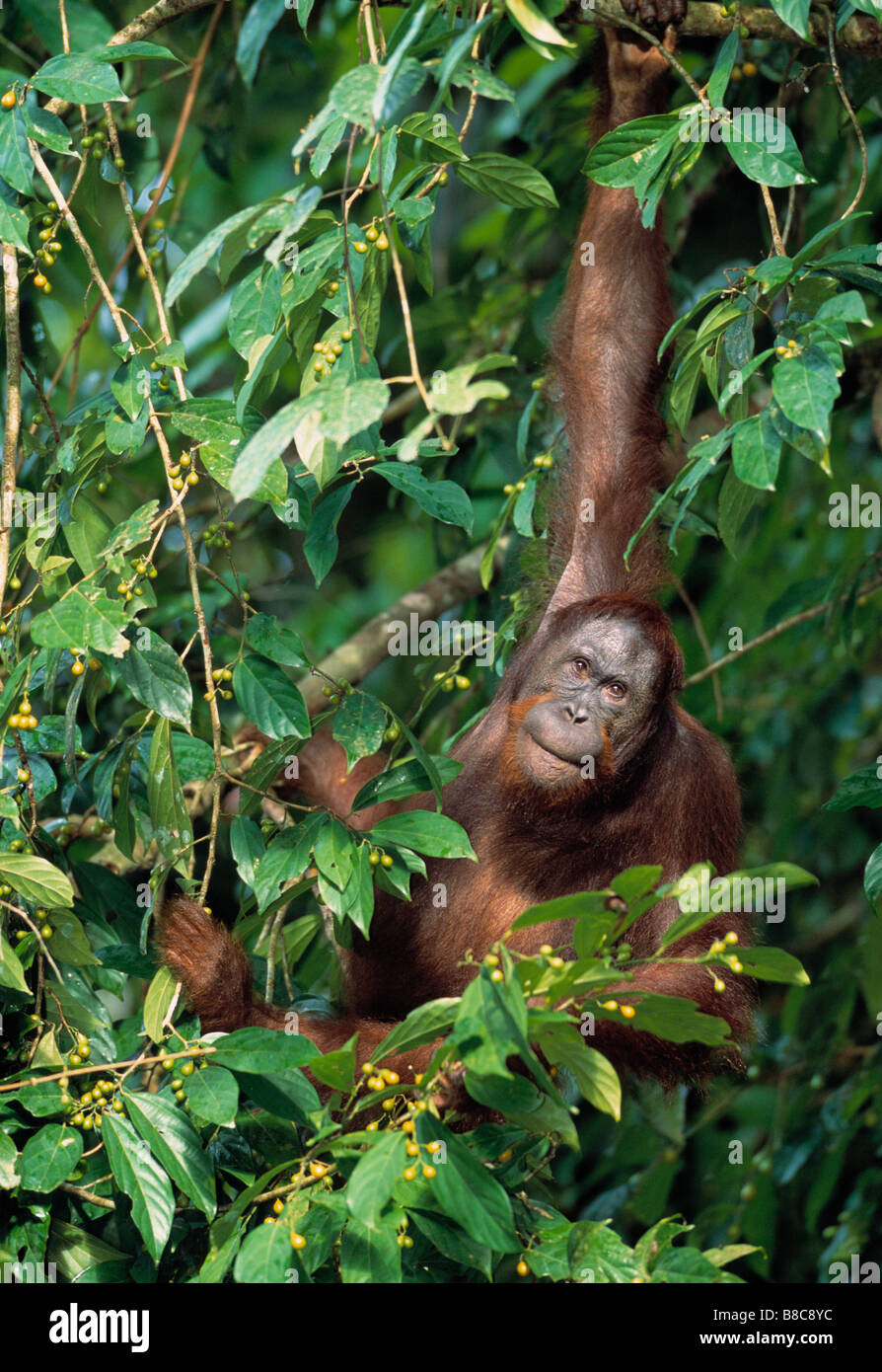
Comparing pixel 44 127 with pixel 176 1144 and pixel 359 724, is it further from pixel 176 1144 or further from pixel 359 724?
pixel 176 1144

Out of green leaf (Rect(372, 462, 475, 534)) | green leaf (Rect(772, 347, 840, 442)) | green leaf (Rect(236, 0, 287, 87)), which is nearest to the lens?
green leaf (Rect(772, 347, 840, 442))

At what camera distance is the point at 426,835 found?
2967mm

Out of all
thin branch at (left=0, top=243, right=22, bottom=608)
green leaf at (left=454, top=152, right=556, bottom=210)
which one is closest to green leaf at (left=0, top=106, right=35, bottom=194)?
thin branch at (left=0, top=243, right=22, bottom=608)

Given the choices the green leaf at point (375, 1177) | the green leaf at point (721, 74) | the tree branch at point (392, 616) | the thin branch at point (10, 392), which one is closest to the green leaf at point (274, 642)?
the thin branch at point (10, 392)

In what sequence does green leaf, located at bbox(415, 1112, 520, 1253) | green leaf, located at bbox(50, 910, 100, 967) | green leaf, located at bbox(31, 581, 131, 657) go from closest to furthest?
green leaf, located at bbox(415, 1112, 520, 1253) < green leaf, located at bbox(31, 581, 131, 657) < green leaf, located at bbox(50, 910, 100, 967)

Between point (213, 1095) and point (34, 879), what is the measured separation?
→ 23.9 inches

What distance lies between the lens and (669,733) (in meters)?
4.18

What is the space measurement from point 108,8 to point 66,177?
2.38ft

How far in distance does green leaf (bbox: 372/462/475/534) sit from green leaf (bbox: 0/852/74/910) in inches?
43.9

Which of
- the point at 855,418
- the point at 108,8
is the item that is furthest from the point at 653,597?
the point at 108,8

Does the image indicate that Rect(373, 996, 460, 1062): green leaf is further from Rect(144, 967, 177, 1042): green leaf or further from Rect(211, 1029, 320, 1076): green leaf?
Rect(144, 967, 177, 1042): green leaf

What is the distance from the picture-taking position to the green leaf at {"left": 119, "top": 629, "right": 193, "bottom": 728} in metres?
2.92

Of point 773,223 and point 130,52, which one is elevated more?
point 130,52

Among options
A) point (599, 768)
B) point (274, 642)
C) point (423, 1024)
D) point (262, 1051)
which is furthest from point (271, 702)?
point (599, 768)
